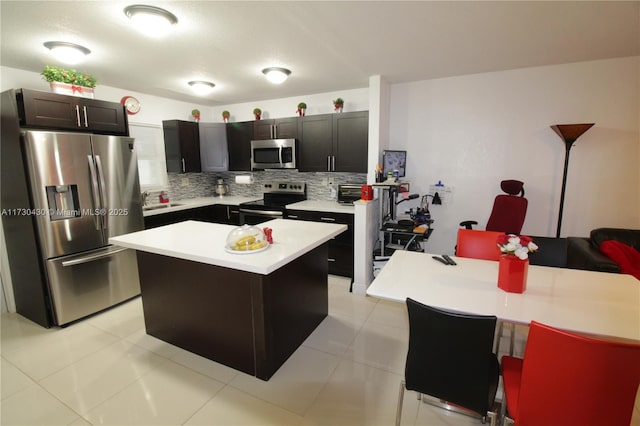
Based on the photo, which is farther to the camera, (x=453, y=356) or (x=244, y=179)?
(x=244, y=179)

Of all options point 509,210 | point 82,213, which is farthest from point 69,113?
point 509,210

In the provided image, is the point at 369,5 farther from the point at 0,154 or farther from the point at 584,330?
the point at 0,154

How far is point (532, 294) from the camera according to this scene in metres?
1.58

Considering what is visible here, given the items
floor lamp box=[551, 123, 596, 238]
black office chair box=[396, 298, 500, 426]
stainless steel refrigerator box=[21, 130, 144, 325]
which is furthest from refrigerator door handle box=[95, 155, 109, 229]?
floor lamp box=[551, 123, 596, 238]

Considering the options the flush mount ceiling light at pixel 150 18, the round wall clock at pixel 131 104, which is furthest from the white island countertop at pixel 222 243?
the round wall clock at pixel 131 104

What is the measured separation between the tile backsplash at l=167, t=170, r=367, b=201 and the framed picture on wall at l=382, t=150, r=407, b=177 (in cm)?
49

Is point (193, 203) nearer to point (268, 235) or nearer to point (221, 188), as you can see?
point (221, 188)

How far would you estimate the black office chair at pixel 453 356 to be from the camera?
1.23 metres

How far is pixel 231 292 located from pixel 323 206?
7.08ft

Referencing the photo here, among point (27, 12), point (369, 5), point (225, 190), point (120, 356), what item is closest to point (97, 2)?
point (27, 12)

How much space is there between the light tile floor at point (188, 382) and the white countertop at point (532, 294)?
2.67ft

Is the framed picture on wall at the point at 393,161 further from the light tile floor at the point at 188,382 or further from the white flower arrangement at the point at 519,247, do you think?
the white flower arrangement at the point at 519,247

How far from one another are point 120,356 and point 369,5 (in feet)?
10.4

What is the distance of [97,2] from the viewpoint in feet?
5.92
